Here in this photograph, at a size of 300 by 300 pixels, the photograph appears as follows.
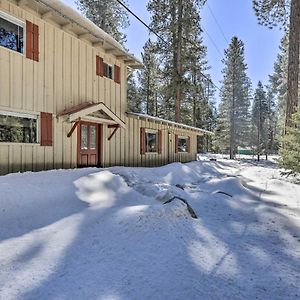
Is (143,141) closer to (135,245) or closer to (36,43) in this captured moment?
(36,43)

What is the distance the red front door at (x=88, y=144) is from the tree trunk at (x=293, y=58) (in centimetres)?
806

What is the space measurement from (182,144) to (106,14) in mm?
10505

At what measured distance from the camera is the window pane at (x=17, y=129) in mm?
8156

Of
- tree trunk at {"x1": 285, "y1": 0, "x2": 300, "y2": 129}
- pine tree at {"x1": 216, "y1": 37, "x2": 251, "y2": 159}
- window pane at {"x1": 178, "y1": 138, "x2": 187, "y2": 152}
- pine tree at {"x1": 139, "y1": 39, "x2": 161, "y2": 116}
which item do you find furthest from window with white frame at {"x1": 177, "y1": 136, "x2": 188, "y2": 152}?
pine tree at {"x1": 139, "y1": 39, "x2": 161, "y2": 116}

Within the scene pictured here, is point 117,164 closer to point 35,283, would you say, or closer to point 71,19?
point 71,19

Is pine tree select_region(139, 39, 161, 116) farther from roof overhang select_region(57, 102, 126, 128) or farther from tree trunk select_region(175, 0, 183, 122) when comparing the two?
roof overhang select_region(57, 102, 126, 128)

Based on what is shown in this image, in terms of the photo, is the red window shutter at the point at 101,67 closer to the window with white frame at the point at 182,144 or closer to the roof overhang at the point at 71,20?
the roof overhang at the point at 71,20

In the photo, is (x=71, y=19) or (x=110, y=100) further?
(x=110, y=100)

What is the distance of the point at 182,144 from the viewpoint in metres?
21.0

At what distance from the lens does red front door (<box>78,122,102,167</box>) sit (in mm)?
11203

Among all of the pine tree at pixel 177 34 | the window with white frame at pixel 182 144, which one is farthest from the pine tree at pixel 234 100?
the window with white frame at pixel 182 144

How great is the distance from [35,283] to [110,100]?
10.3 metres

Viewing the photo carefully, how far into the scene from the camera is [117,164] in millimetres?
13281

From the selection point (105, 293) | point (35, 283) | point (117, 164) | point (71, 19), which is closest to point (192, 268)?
point (105, 293)
